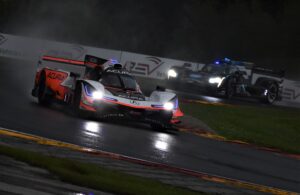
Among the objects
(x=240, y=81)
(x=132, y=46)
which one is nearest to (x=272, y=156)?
(x=240, y=81)

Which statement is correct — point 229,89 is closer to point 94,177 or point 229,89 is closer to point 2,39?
point 2,39

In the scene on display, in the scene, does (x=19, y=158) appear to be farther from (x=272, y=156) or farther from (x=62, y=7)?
(x=62, y=7)

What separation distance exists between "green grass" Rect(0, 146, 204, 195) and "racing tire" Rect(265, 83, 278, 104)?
20.6 meters

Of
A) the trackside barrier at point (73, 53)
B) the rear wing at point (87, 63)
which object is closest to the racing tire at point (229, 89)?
the trackside barrier at point (73, 53)

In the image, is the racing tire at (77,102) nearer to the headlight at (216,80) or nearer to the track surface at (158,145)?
the track surface at (158,145)

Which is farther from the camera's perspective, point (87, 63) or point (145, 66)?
point (145, 66)

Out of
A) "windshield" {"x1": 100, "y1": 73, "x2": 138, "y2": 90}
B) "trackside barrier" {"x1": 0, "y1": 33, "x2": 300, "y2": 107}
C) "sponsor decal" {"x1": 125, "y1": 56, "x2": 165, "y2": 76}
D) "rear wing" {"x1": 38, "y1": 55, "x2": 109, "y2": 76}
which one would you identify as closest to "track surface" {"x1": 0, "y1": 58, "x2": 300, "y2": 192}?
"windshield" {"x1": 100, "y1": 73, "x2": 138, "y2": 90}

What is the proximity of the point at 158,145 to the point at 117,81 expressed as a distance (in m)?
3.20

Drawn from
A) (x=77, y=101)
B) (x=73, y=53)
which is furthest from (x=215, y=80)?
(x=77, y=101)

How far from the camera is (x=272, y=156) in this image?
42.1 ft

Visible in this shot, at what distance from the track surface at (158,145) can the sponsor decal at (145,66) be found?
A: 57.1ft

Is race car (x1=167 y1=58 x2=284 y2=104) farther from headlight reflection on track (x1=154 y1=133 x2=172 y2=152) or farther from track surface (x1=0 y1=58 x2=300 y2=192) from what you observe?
headlight reflection on track (x1=154 y1=133 x2=172 y2=152)

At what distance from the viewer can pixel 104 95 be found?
13.1 m

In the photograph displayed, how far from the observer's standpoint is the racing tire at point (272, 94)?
1094 inches
